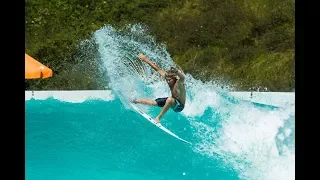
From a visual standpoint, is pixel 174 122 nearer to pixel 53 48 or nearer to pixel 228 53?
pixel 228 53

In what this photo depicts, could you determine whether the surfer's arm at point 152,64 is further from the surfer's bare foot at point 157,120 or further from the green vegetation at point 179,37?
the surfer's bare foot at point 157,120

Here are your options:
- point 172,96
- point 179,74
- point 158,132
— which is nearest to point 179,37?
point 179,74

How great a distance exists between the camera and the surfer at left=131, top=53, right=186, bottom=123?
17.1ft

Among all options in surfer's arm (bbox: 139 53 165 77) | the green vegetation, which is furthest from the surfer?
the green vegetation

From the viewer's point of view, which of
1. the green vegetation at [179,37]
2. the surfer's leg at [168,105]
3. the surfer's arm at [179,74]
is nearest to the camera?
the surfer's leg at [168,105]

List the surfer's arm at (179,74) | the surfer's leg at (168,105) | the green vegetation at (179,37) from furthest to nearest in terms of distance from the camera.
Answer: the green vegetation at (179,37) < the surfer's arm at (179,74) < the surfer's leg at (168,105)

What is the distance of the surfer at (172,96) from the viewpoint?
5227 millimetres

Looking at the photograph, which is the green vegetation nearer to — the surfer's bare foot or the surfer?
the surfer

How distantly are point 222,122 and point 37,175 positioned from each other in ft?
6.33

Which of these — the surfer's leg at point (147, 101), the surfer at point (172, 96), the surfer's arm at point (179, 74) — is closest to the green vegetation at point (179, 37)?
the surfer's arm at point (179, 74)

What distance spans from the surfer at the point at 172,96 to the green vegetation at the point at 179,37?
22 cm

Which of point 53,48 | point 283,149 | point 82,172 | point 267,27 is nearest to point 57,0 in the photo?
point 53,48

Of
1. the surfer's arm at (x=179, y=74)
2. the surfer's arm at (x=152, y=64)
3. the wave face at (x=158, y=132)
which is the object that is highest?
the surfer's arm at (x=152, y=64)

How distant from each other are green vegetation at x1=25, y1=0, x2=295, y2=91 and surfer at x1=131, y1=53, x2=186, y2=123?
0.22m
